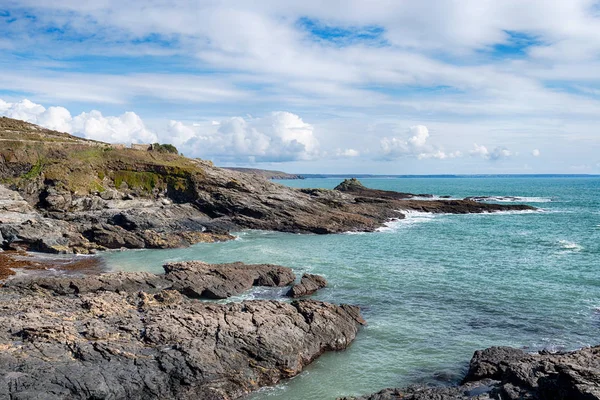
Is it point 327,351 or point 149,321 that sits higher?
point 149,321

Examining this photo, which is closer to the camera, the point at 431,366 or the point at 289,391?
the point at 289,391

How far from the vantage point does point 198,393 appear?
1839 centimetres

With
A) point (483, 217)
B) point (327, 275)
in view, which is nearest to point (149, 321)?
point (327, 275)

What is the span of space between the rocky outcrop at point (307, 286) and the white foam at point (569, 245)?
32480 mm

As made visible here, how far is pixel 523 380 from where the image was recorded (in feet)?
50.6

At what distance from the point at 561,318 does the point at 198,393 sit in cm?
2215

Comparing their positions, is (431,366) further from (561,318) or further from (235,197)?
(235,197)

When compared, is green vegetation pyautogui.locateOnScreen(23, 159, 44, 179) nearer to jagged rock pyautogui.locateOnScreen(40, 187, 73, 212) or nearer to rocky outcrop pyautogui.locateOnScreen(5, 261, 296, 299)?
jagged rock pyautogui.locateOnScreen(40, 187, 73, 212)

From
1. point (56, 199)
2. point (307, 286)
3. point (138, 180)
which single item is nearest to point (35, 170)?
point (56, 199)

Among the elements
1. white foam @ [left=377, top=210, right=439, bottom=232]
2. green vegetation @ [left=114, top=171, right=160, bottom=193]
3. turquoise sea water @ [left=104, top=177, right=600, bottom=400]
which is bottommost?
turquoise sea water @ [left=104, top=177, right=600, bottom=400]

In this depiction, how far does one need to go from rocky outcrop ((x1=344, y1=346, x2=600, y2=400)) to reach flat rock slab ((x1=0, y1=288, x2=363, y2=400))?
16.6ft

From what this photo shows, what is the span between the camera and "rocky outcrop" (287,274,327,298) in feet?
106

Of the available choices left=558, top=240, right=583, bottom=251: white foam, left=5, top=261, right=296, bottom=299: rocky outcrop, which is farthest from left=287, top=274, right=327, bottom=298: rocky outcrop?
left=558, top=240, right=583, bottom=251: white foam

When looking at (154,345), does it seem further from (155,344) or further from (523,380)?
(523,380)
